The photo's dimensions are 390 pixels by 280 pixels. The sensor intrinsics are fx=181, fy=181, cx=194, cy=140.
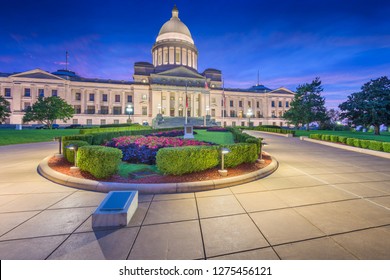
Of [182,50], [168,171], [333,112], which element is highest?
[182,50]

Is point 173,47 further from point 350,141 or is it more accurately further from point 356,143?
point 356,143

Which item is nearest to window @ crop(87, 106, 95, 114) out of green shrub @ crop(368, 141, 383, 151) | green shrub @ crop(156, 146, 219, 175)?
green shrub @ crop(156, 146, 219, 175)

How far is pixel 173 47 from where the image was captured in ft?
229

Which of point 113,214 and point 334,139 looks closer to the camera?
point 113,214

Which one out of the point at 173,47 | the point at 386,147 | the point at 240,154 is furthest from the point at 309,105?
the point at 173,47

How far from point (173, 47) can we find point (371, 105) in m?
62.3

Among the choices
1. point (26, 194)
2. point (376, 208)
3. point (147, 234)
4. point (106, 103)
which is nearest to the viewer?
point (147, 234)

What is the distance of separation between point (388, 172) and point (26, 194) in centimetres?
1431

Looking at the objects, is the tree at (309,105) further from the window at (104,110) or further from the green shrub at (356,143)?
the window at (104,110)

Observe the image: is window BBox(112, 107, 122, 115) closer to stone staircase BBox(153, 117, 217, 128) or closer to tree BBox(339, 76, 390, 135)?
stone staircase BBox(153, 117, 217, 128)

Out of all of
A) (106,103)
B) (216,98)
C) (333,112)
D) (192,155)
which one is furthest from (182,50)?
(192,155)

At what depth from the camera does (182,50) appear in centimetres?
7075

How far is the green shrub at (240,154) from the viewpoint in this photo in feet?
26.2
